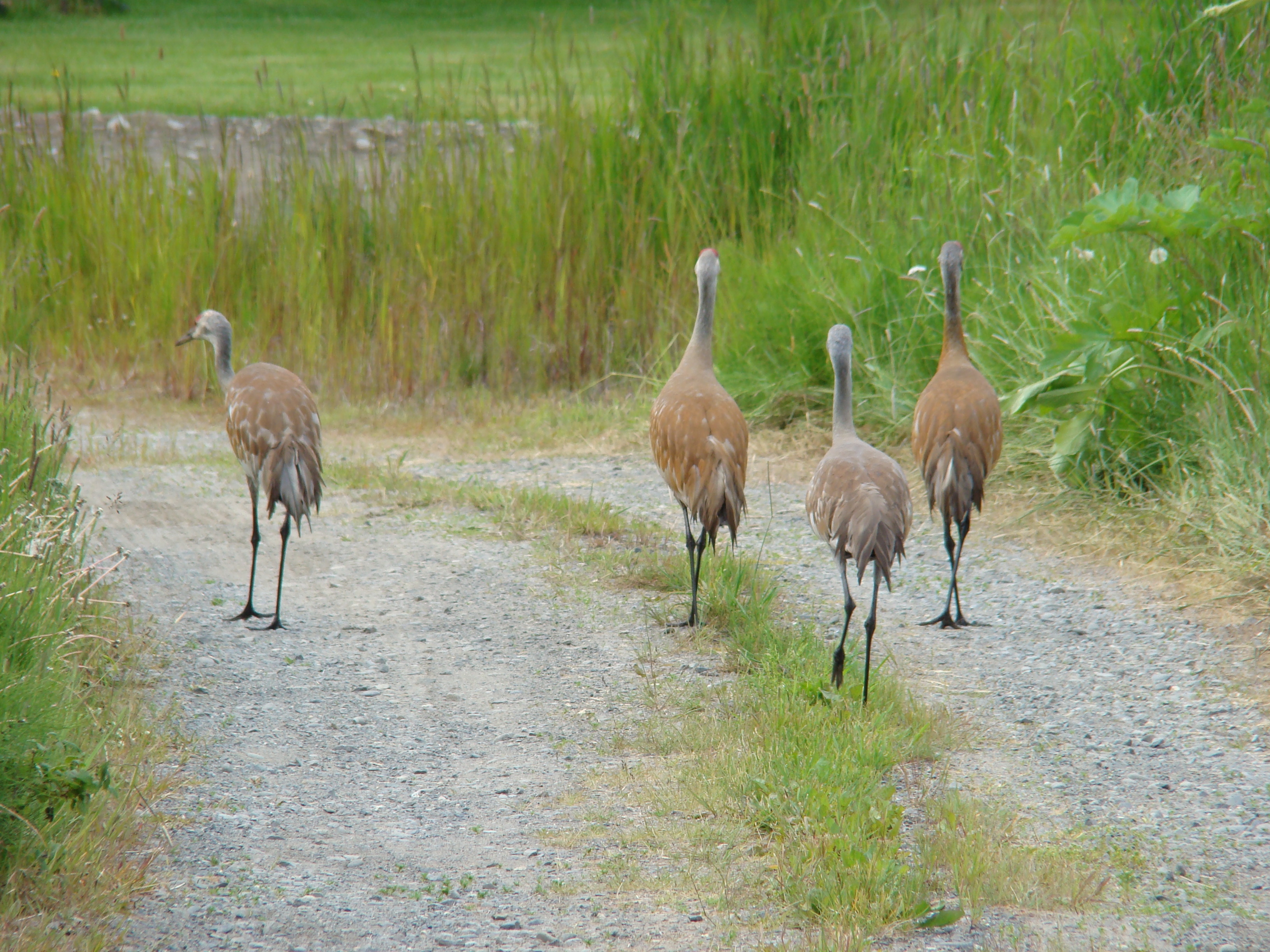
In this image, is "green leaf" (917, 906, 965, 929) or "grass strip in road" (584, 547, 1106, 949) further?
"grass strip in road" (584, 547, 1106, 949)

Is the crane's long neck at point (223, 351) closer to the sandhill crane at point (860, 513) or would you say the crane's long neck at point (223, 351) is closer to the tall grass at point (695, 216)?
the tall grass at point (695, 216)

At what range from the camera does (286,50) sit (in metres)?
23.2

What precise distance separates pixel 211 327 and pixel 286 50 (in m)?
18.2

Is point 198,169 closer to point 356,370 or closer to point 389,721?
point 356,370

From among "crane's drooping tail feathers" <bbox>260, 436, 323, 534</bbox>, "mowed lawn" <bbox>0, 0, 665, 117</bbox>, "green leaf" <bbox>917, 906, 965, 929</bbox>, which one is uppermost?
"mowed lawn" <bbox>0, 0, 665, 117</bbox>

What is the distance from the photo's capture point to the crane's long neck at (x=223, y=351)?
6.71m

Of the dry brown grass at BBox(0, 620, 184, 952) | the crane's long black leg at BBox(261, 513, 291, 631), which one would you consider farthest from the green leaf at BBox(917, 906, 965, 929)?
the crane's long black leg at BBox(261, 513, 291, 631)

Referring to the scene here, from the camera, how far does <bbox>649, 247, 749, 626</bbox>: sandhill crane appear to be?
5.17 m

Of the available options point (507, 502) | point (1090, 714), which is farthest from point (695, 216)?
point (1090, 714)

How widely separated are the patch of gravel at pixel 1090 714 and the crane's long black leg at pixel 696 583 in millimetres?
553

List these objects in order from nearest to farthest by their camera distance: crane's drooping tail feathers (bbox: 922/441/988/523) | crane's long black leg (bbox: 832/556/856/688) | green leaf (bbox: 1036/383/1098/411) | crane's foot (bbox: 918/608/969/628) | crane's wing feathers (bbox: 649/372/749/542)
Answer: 1. crane's long black leg (bbox: 832/556/856/688)
2. crane's wing feathers (bbox: 649/372/749/542)
3. crane's drooping tail feathers (bbox: 922/441/988/523)
4. crane's foot (bbox: 918/608/969/628)
5. green leaf (bbox: 1036/383/1098/411)

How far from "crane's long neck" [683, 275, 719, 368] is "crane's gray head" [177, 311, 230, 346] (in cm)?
276

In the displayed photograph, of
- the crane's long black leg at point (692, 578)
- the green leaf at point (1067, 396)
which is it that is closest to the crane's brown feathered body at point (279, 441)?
the crane's long black leg at point (692, 578)

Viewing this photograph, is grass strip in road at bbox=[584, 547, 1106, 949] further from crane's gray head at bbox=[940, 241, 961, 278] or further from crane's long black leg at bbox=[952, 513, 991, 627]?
crane's gray head at bbox=[940, 241, 961, 278]
